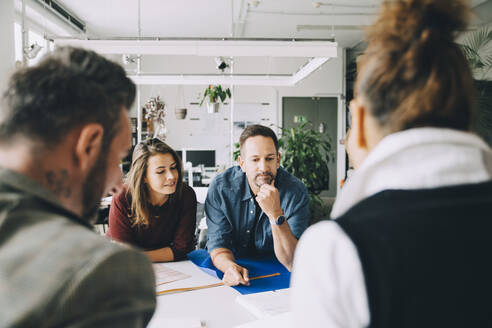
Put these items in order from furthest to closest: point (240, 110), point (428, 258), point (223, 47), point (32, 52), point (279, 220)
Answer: point (240, 110), point (32, 52), point (223, 47), point (279, 220), point (428, 258)

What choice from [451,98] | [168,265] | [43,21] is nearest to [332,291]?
[451,98]

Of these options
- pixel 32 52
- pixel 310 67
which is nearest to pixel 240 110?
pixel 310 67

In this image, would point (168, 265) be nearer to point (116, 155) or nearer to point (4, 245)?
point (116, 155)

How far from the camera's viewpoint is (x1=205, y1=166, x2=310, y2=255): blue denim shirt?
205cm

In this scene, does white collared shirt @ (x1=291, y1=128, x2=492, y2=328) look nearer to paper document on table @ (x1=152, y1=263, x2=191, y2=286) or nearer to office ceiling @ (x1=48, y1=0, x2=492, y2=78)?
paper document on table @ (x1=152, y1=263, x2=191, y2=286)

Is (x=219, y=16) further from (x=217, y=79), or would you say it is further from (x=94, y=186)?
(x=94, y=186)

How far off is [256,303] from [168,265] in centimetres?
68

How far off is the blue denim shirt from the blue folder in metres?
0.14

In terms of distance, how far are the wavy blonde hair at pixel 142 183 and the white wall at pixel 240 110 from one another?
561 centimetres

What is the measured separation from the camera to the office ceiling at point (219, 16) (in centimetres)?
510

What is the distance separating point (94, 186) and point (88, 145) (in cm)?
8

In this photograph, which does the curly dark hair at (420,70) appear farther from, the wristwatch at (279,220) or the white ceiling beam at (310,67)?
the white ceiling beam at (310,67)

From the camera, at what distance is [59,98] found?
63 centimetres

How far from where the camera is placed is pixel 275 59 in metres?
7.58
